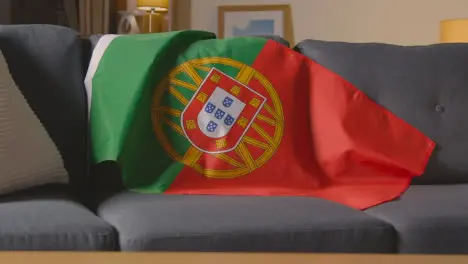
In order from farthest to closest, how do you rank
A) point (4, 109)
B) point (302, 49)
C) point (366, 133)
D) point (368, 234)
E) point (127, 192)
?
point (302, 49) < point (366, 133) < point (127, 192) < point (4, 109) < point (368, 234)

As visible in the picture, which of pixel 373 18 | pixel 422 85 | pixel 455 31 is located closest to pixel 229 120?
pixel 422 85

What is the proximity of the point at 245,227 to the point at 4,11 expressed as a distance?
298 centimetres

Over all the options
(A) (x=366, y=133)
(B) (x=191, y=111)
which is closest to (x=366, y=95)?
(A) (x=366, y=133)

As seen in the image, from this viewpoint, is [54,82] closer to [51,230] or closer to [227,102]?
[227,102]

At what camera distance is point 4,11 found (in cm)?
405

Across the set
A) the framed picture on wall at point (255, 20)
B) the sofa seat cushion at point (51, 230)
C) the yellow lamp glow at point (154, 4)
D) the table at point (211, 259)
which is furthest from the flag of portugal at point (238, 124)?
the yellow lamp glow at point (154, 4)

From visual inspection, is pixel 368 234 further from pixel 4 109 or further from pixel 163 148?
pixel 4 109

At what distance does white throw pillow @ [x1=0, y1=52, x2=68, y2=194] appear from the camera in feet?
5.60

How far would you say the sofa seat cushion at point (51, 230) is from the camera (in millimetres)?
1438

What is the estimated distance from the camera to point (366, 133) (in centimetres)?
206

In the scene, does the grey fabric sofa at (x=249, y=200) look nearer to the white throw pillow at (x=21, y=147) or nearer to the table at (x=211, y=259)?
the white throw pillow at (x=21, y=147)

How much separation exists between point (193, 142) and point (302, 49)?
489mm

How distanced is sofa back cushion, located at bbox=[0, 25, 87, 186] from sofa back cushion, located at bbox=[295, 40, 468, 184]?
695mm

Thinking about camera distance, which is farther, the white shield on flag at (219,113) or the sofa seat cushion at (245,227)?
the white shield on flag at (219,113)
